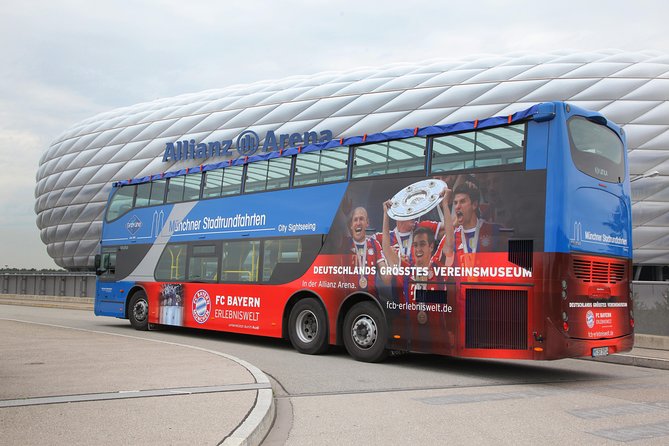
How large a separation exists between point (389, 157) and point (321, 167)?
165 centimetres

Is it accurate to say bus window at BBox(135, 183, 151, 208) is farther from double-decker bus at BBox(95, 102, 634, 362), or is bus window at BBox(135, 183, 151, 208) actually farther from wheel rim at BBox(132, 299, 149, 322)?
double-decker bus at BBox(95, 102, 634, 362)

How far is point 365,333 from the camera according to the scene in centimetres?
1126

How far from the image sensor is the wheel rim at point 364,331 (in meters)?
11.1

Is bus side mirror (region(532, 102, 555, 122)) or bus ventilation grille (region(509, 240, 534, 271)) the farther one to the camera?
bus side mirror (region(532, 102, 555, 122))

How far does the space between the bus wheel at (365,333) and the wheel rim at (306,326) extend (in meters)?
0.94

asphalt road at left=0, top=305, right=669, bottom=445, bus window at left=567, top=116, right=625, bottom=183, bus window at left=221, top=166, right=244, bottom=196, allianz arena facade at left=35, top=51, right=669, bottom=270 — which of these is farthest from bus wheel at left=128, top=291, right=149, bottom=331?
allianz arena facade at left=35, top=51, right=669, bottom=270

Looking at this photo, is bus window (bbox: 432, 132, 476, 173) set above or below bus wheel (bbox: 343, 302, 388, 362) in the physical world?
above

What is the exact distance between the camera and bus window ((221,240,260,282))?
13.6 metres

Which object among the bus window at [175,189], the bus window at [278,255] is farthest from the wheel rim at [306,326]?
the bus window at [175,189]

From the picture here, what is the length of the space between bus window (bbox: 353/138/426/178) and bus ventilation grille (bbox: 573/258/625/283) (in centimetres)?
292

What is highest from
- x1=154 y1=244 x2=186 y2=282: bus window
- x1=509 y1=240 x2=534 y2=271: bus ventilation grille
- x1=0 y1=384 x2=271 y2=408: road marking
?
x1=509 y1=240 x2=534 y2=271: bus ventilation grille

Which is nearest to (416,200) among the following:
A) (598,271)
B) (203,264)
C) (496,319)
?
(496,319)

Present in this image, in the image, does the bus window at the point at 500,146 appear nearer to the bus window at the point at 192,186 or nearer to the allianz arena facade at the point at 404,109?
the bus window at the point at 192,186

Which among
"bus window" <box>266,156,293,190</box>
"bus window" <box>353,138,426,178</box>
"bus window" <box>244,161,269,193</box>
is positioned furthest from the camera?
"bus window" <box>244,161,269,193</box>
